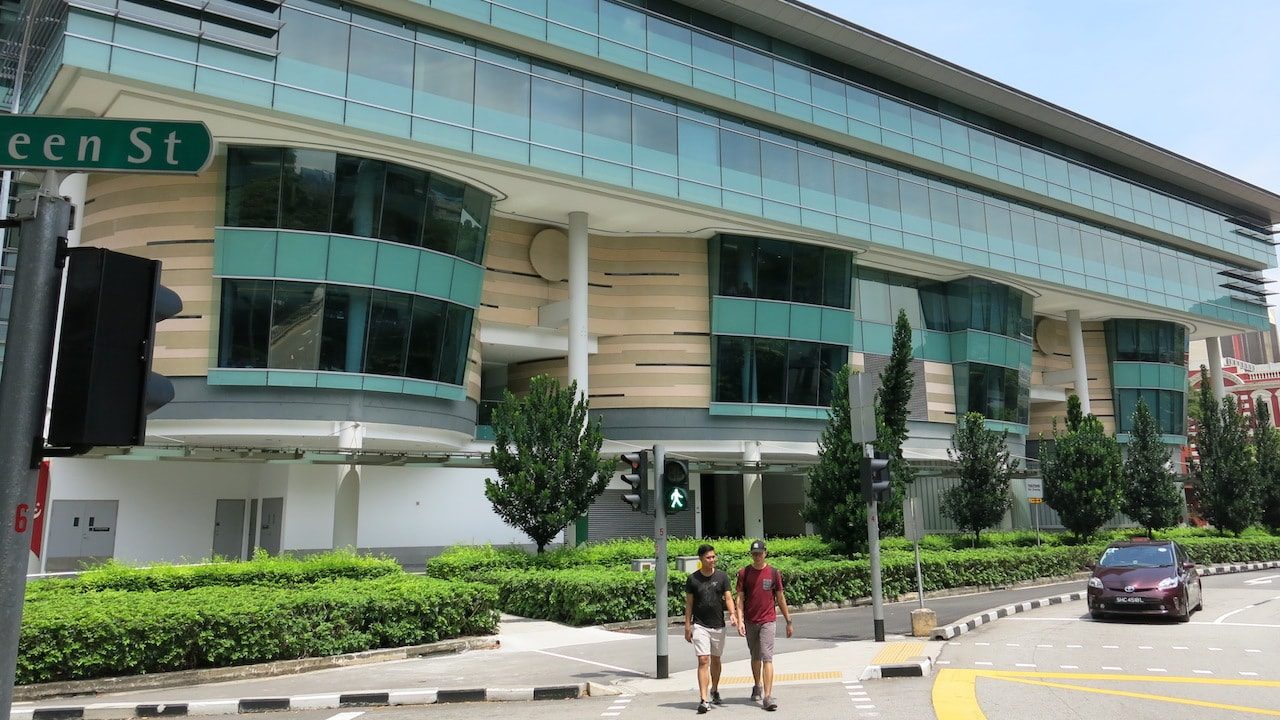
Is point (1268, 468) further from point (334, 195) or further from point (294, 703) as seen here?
point (294, 703)

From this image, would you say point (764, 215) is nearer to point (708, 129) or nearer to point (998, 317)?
point (708, 129)

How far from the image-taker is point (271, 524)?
25922mm

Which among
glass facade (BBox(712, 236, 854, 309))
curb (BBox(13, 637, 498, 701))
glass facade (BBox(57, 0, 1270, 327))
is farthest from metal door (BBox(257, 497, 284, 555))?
glass facade (BBox(712, 236, 854, 309))

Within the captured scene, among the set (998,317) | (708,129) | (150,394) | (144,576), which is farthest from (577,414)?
(998,317)

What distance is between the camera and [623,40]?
2983cm

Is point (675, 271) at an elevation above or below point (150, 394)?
above

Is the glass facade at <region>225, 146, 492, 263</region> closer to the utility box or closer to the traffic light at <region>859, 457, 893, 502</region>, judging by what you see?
the utility box

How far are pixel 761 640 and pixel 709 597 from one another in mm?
731

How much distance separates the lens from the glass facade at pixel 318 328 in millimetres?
24281

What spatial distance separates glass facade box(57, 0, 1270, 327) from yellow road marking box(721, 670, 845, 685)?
61.7 ft

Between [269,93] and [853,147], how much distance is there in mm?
23010

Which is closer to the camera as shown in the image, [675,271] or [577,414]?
[577,414]

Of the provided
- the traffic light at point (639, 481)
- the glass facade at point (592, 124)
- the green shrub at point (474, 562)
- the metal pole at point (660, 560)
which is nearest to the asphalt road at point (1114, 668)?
the metal pole at point (660, 560)

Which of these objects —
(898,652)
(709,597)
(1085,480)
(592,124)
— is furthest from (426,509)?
(1085,480)
